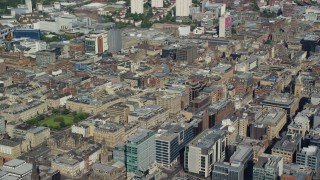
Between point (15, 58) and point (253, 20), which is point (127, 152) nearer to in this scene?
point (15, 58)

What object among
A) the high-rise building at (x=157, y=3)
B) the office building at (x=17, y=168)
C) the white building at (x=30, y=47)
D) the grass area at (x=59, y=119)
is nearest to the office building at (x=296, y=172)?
the office building at (x=17, y=168)

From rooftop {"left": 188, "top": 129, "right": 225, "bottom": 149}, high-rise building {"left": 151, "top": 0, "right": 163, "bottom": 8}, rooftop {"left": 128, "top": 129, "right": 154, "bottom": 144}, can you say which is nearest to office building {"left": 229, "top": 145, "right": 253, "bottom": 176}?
rooftop {"left": 188, "top": 129, "right": 225, "bottom": 149}

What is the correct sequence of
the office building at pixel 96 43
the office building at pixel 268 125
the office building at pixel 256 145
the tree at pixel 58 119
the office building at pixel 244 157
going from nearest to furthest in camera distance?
1. the office building at pixel 244 157
2. the office building at pixel 256 145
3. the office building at pixel 268 125
4. the tree at pixel 58 119
5. the office building at pixel 96 43

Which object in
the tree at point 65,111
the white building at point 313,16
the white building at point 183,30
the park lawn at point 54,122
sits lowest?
the park lawn at point 54,122

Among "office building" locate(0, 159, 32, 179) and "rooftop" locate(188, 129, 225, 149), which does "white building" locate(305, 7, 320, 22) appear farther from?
"office building" locate(0, 159, 32, 179)

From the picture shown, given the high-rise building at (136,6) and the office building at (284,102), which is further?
the high-rise building at (136,6)

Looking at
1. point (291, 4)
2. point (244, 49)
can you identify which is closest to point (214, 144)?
point (244, 49)

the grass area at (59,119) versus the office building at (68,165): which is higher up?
the grass area at (59,119)

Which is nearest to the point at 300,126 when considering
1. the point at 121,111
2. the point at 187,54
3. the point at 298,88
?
the point at 298,88

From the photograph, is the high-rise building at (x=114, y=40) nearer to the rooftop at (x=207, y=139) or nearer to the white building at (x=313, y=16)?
the rooftop at (x=207, y=139)
